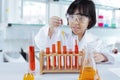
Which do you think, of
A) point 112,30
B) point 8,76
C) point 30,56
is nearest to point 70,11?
point 30,56

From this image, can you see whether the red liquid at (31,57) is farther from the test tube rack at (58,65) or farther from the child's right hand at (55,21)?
the child's right hand at (55,21)

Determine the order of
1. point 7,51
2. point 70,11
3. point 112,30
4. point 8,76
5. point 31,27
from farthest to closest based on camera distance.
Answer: point 112,30
point 31,27
point 7,51
point 70,11
point 8,76

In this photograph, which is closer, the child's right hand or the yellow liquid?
the yellow liquid

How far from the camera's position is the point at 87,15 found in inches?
59.4

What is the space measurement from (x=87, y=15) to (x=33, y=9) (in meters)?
0.87

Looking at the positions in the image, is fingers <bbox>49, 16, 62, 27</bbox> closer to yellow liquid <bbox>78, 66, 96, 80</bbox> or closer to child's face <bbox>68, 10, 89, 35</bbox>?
child's face <bbox>68, 10, 89, 35</bbox>

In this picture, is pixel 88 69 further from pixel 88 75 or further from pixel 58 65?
pixel 58 65

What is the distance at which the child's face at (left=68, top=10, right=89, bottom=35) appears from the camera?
1.34m

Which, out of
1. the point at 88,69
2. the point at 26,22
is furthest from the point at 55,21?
the point at 26,22

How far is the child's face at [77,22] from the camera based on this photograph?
1337 millimetres

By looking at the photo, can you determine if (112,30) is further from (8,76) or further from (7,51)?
(8,76)

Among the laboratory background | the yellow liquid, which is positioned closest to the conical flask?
the yellow liquid

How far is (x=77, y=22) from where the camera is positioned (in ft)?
4.55

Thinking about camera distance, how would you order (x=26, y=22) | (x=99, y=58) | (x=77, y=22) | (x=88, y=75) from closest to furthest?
(x=88, y=75) → (x=99, y=58) → (x=77, y=22) → (x=26, y=22)
